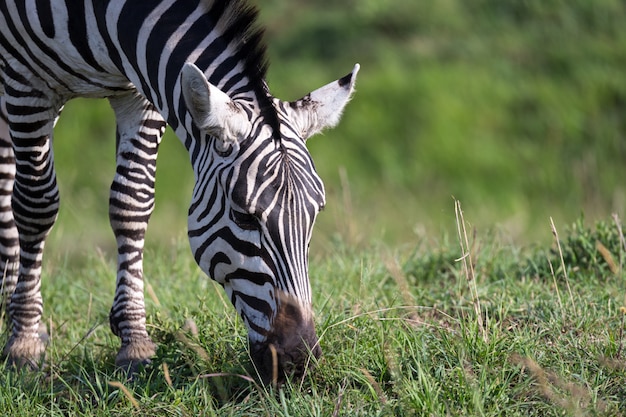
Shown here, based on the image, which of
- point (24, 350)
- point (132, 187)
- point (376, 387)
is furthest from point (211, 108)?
point (24, 350)

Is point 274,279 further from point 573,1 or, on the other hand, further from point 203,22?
point 573,1

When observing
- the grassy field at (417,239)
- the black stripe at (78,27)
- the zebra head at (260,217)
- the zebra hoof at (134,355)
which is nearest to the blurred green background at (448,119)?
the grassy field at (417,239)

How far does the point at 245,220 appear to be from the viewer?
4043 millimetres

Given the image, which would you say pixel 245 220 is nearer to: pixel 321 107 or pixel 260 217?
pixel 260 217

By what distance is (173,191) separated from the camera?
12.6 m

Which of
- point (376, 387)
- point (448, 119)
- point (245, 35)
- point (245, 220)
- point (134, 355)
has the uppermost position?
point (245, 35)

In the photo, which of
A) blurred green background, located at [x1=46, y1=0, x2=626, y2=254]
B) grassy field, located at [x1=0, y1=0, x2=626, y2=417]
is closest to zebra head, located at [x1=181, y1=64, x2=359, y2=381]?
grassy field, located at [x1=0, y1=0, x2=626, y2=417]

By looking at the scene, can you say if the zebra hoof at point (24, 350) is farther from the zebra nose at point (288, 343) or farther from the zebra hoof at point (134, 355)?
the zebra nose at point (288, 343)

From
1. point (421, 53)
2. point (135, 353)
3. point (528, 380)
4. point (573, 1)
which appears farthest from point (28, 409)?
point (573, 1)

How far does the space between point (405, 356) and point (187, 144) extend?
1.48 meters

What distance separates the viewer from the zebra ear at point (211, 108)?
3986 millimetres

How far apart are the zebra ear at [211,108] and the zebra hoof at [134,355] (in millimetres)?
1432

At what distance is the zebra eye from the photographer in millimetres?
4020

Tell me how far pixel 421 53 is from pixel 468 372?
411 inches
